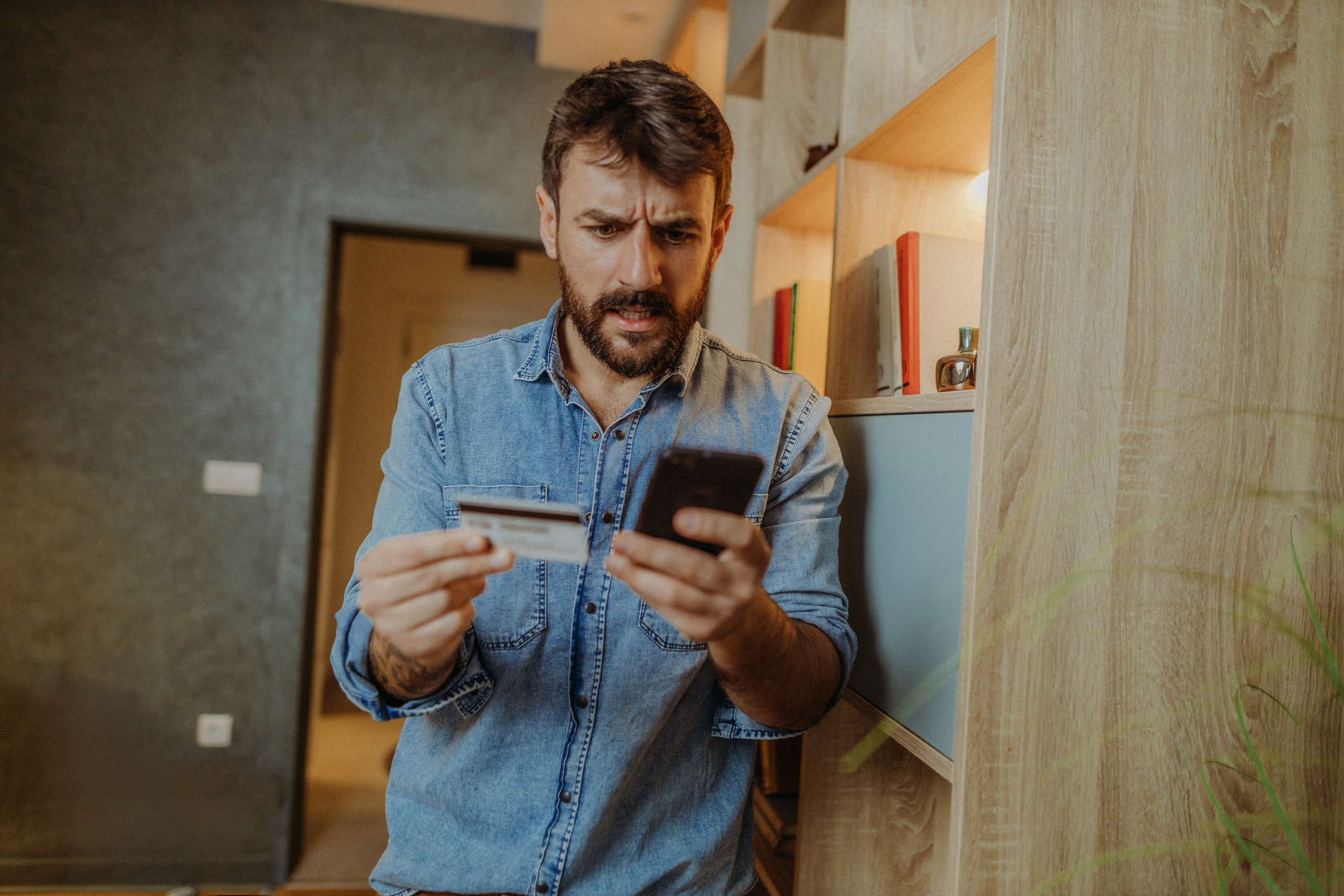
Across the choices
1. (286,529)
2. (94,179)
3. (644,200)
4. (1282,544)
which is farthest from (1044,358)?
(94,179)

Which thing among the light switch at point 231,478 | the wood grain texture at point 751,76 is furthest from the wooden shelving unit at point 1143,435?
the light switch at point 231,478

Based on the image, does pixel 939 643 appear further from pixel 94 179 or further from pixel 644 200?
pixel 94 179

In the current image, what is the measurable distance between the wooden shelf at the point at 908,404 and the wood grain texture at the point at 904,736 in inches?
15.4

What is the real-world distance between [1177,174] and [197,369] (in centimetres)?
254

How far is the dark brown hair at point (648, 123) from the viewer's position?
92 cm

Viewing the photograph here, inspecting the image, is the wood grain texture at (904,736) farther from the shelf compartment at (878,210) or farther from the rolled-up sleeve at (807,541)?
the shelf compartment at (878,210)

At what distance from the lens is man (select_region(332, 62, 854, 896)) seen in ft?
2.97

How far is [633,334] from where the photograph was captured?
0.95 meters

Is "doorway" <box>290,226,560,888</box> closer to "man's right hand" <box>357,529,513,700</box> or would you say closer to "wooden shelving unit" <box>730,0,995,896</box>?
"wooden shelving unit" <box>730,0,995,896</box>

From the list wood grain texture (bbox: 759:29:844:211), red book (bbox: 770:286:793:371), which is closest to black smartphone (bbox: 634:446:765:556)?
red book (bbox: 770:286:793:371)

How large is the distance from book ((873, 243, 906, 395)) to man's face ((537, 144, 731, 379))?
0.98ft

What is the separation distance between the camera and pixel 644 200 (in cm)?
92

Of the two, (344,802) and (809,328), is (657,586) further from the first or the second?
(344,802)

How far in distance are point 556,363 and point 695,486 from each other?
1.40 ft
